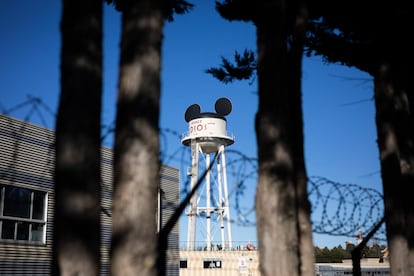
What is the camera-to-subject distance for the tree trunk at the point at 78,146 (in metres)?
3.36

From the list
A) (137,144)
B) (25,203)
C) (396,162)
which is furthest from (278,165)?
(25,203)

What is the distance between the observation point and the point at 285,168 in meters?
4.91

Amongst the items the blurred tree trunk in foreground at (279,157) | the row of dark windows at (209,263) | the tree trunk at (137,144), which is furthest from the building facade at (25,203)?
the row of dark windows at (209,263)

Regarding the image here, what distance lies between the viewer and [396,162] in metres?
7.04

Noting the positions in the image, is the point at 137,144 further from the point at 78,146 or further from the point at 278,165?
the point at 278,165

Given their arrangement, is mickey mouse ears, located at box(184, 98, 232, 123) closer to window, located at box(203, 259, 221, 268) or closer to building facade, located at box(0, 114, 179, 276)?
window, located at box(203, 259, 221, 268)

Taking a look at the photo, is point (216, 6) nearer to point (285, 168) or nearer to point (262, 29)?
point (262, 29)

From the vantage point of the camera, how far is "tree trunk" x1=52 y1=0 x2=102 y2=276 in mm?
3355

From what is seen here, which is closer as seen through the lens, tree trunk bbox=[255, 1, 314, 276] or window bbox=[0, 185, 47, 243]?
tree trunk bbox=[255, 1, 314, 276]

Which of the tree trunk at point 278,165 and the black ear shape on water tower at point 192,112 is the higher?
the black ear shape on water tower at point 192,112

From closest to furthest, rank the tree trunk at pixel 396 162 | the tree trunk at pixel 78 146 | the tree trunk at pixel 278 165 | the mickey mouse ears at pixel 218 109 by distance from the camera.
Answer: the tree trunk at pixel 78 146 → the tree trunk at pixel 278 165 → the tree trunk at pixel 396 162 → the mickey mouse ears at pixel 218 109

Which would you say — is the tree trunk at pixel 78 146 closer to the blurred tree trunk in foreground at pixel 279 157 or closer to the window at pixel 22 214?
the blurred tree trunk in foreground at pixel 279 157

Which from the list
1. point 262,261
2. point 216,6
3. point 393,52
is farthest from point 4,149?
point 262,261

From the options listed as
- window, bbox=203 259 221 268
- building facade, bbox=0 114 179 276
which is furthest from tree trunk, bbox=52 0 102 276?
window, bbox=203 259 221 268
